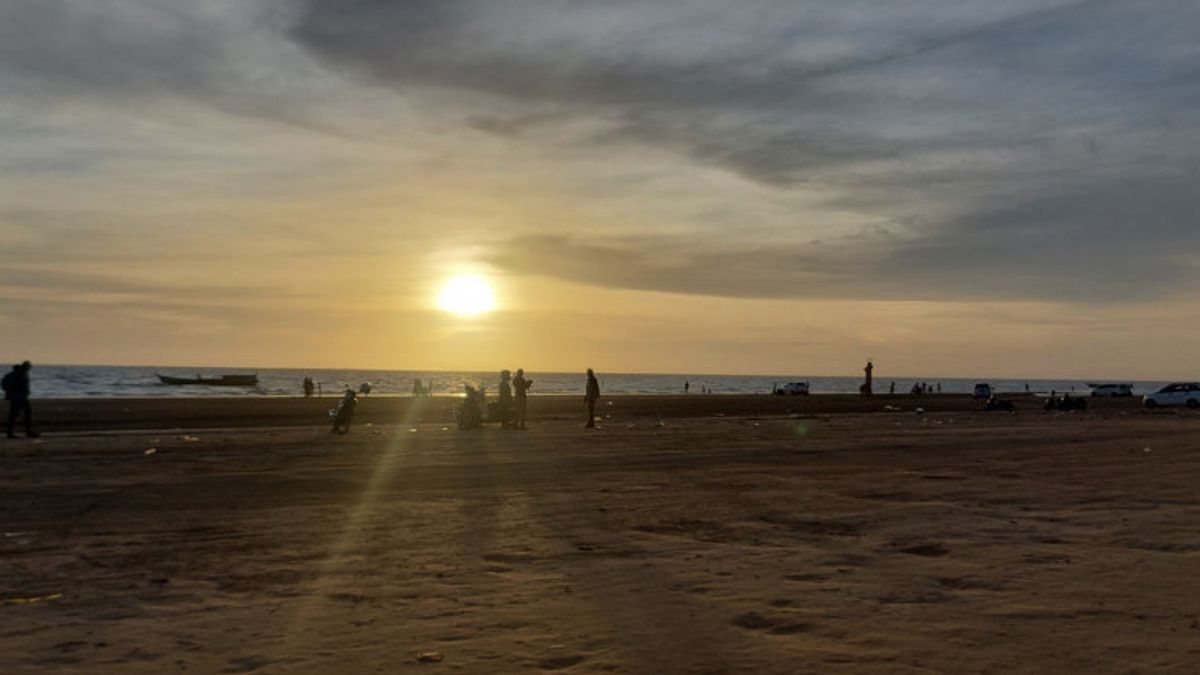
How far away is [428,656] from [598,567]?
134 inches

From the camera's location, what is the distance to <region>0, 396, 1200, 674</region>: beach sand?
758cm

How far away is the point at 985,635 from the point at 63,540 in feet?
33.3

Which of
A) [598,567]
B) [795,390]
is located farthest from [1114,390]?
[598,567]

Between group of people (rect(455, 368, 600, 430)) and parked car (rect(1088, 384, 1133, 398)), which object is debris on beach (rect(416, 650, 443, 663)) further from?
parked car (rect(1088, 384, 1133, 398))

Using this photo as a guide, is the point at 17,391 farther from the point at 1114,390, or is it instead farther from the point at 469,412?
the point at 1114,390

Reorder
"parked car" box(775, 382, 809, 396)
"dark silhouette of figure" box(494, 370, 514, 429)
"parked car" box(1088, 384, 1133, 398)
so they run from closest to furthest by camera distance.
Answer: "dark silhouette of figure" box(494, 370, 514, 429), "parked car" box(775, 382, 809, 396), "parked car" box(1088, 384, 1133, 398)

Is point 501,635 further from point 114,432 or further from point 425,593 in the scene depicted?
point 114,432

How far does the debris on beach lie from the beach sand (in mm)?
40

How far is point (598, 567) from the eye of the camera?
10656 mm

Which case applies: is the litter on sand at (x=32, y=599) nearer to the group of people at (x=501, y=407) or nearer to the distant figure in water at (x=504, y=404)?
the group of people at (x=501, y=407)

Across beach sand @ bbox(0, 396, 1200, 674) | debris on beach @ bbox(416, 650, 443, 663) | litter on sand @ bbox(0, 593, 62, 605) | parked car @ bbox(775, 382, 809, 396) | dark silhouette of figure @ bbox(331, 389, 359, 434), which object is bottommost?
litter on sand @ bbox(0, 593, 62, 605)

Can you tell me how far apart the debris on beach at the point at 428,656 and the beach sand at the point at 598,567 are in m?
0.04

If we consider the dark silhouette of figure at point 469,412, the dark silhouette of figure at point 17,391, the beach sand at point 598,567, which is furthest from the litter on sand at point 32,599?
the dark silhouette of figure at point 469,412

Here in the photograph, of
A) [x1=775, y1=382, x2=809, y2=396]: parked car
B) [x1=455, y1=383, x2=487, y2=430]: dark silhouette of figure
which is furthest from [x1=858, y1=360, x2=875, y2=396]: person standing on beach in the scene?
[x1=455, y1=383, x2=487, y2=430]: dark silhouette of figure
